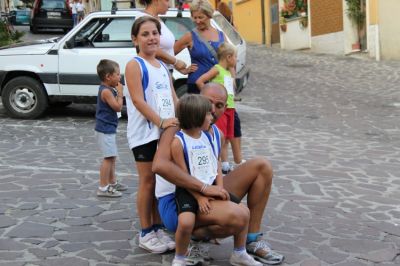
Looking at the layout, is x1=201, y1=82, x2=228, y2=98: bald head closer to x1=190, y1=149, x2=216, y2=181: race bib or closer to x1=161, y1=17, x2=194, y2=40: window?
x1=190, y1=149, x2=216, y2=181: race bib

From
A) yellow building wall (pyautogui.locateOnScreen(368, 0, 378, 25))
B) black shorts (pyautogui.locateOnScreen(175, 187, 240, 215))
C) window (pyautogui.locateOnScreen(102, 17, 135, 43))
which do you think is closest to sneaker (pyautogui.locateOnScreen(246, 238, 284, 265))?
black shorts (pyautogui.locateOnScreen(175, 187, 240, 215))

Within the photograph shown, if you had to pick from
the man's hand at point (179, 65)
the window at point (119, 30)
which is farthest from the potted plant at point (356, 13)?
the man's hand at point (179, 65)

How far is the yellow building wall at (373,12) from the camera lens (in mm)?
18344

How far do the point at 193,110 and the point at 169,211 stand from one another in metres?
0.68

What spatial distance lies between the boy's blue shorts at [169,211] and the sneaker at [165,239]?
350mm

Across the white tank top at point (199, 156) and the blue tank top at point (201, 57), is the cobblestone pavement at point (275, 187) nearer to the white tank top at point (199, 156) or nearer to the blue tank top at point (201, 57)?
the white tank top at point (199, 156)

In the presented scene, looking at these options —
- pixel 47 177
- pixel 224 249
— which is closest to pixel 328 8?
pixel 47 177

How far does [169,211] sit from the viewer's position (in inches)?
164

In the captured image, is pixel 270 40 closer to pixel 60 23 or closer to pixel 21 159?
pixel 60 23

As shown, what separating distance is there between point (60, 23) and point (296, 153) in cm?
2370

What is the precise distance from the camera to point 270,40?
26469 millimetres

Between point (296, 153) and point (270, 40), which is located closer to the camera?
point (296, 153)

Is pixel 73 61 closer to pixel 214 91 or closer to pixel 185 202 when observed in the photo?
pixel 214 91

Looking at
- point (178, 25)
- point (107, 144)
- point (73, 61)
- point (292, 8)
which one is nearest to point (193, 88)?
point (107, 144)
